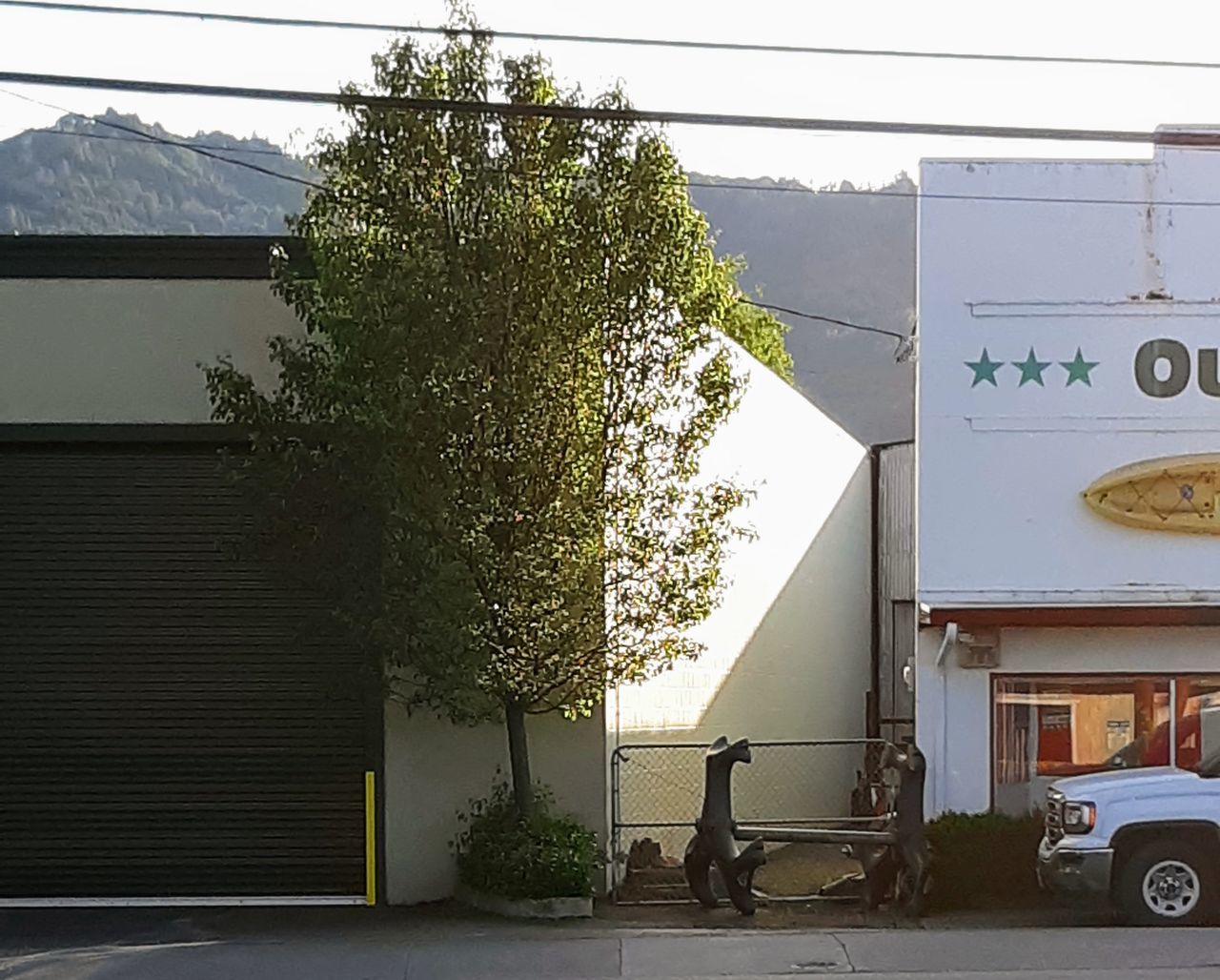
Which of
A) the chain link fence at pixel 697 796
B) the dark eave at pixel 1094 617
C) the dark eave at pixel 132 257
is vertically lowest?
the chain link fence at pixel 697 796

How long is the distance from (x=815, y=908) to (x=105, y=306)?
24.9ft

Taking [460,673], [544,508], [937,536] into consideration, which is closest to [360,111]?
[544,508]

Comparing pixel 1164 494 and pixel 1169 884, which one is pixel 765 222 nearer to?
pixel 1164 494

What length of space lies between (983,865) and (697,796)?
4.34 meters

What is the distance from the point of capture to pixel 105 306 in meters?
14.4

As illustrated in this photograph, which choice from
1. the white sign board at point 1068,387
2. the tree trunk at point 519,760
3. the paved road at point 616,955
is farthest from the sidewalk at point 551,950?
the white sign board at point 1068,387

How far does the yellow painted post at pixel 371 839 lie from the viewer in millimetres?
14281

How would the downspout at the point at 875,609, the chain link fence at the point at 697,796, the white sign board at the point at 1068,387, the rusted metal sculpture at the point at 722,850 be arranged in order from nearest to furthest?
the rusted metal sculpture at the point at 722,850 < the chain link fence at the point at 697,796 < the white sign board at the point at 1068,387 < the downspout at the point at 875,609

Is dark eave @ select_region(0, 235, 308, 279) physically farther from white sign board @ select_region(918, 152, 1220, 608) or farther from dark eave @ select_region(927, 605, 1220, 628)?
dark eave @ select_region(927, 605, 1220, 628)

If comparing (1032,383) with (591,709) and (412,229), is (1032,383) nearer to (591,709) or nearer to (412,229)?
Answer: (591,709)

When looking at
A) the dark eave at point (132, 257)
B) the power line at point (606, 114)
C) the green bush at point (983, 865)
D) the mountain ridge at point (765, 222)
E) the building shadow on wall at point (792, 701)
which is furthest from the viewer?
the mountain ridge at point (765, 222)

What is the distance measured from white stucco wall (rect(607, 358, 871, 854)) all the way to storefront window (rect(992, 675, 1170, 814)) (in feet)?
10.7

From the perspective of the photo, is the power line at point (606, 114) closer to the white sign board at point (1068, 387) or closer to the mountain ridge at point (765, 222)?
the white sign board at point (1068, 387)

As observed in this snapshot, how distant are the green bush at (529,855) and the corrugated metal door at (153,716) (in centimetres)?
164
